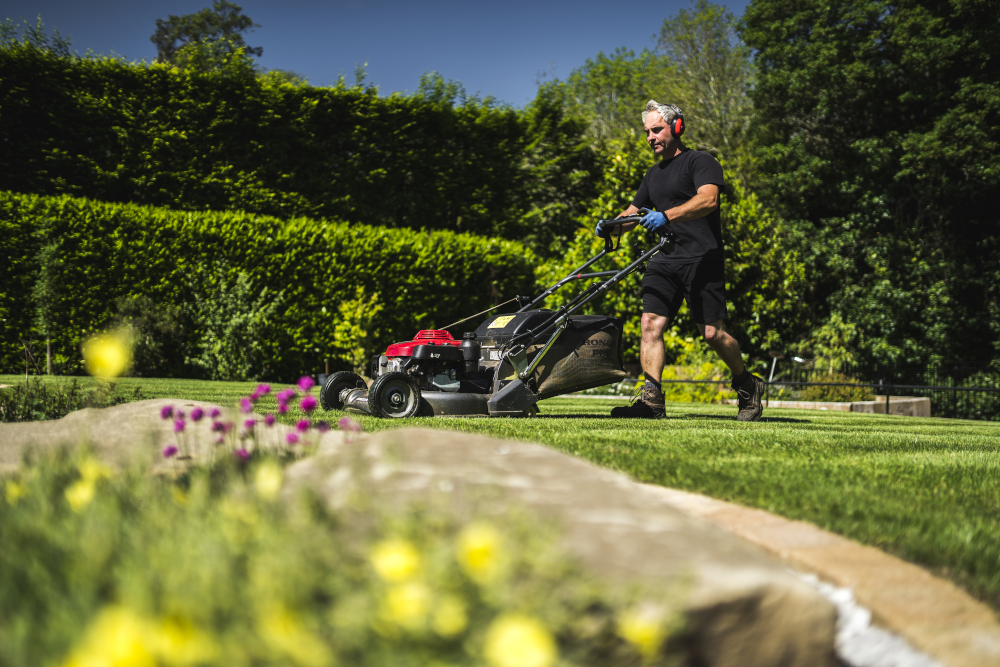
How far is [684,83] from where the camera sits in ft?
65.7

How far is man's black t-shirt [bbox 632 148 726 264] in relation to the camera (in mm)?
5141

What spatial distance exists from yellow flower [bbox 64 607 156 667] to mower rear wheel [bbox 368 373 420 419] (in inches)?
146

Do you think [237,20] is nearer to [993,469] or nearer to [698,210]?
[698,210]

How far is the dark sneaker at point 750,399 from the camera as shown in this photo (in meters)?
5.59

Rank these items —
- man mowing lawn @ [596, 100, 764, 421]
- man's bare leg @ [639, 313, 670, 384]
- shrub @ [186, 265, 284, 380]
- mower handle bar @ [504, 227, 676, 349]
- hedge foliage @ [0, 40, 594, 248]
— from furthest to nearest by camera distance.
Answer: hedge foliage @ [0, 40, 594, 248], shrub @ [186, 265, 284, 380], man's bare leg @ [639, 313, 670, 384], man mowing lawn @ [596, 100, 764, 421], mower handle bar @ [504, 227, 676, 349]

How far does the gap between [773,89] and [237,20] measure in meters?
27.5

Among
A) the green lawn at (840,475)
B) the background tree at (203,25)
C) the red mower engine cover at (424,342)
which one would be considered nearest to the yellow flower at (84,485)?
the green lawn at (840,475)

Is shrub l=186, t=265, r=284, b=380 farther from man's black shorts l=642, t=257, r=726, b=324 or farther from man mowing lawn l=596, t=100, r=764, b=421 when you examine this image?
man's black shorts l=642, t=257, r=726, b=324

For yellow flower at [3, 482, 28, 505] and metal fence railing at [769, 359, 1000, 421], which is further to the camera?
metal fence railing at [769, 359, 1000, 421]

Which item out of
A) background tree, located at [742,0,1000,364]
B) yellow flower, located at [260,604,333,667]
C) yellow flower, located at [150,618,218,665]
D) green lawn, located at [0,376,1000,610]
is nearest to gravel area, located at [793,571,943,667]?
green lawn, located at [0,376,1000,610]

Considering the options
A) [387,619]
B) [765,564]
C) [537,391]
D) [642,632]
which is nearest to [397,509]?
[387,619]

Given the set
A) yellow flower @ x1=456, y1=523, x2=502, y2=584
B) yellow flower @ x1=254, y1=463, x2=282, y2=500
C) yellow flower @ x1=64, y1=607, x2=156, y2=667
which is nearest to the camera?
yellow flower @ x1=64, y1=607, x2=156, y2=667

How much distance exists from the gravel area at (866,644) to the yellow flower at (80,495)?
161 centimetres

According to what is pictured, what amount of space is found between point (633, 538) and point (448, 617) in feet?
1.75
